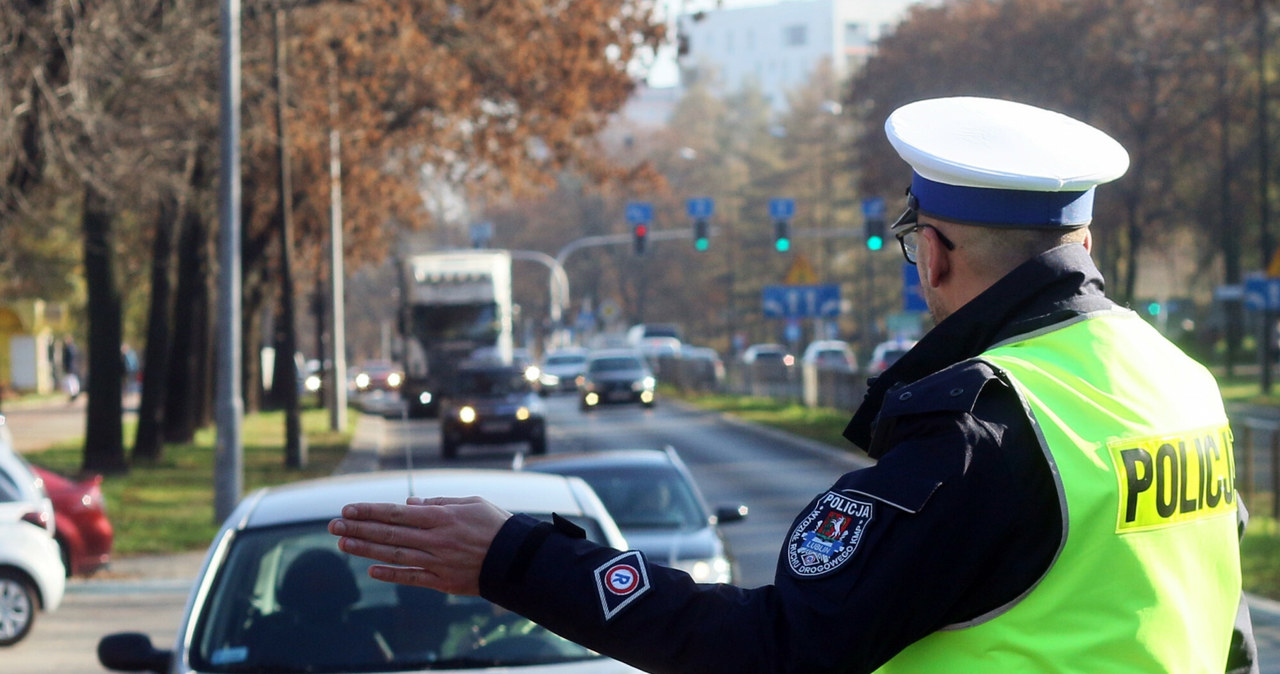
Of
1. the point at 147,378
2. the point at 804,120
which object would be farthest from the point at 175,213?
the point at 804,120

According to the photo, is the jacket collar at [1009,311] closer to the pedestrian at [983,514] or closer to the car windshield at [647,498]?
the pedestrian at [983,514]

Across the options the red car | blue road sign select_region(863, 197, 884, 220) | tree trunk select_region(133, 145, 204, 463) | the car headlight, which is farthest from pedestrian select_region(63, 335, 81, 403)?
the car headlight

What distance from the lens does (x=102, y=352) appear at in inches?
961

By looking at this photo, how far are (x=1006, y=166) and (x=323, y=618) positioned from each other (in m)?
3.60

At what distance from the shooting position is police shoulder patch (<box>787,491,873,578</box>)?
2002mm

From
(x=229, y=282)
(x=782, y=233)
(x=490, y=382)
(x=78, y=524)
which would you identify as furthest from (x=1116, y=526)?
(x=782, y=233)

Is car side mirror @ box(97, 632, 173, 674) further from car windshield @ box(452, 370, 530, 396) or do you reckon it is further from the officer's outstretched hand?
car windshield @ box(452, 370, 530, 396)

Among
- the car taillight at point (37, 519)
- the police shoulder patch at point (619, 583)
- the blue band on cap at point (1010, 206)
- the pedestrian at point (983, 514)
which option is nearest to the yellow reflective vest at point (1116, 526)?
the pedestrian at point (983, 514)

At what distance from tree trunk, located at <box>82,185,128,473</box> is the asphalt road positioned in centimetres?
444

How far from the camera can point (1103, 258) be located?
58438 millimetres

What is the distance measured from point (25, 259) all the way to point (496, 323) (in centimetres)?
1068

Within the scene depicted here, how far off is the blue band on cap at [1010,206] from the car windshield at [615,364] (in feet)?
150

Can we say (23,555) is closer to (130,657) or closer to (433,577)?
(130,657)

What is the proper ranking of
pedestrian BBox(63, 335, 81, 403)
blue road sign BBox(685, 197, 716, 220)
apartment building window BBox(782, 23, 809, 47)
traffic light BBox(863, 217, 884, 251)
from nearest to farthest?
traffic light BBox(863, 217, 884, 251), blue road sign BBox(685, 197, 716, 220), pedestrian BBox(63, 335, 81, 403), apartment building window BBox(782, 23, 809, 47)
